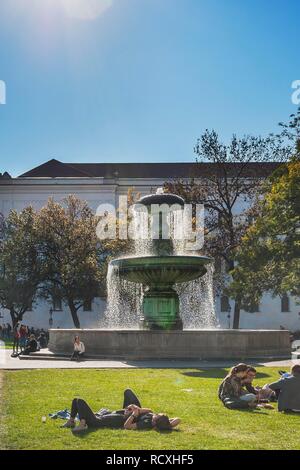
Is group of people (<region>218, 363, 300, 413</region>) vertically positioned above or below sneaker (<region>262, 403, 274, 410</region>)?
above

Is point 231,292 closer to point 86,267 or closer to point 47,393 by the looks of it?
point 86,267

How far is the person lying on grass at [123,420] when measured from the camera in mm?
8266

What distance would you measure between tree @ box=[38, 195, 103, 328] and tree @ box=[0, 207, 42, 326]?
71 centimetres

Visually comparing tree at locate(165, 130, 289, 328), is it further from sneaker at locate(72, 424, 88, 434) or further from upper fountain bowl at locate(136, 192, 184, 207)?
sneaker at locate(72, 424, 88, 434)

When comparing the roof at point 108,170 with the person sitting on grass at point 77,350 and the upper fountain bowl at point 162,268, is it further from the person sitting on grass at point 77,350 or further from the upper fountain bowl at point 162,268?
the person sitting on grass at point 77,350

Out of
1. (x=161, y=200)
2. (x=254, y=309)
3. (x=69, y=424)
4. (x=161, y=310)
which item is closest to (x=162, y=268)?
(x=161, y=310)

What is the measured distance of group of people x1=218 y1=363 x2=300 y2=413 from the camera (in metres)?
10.1

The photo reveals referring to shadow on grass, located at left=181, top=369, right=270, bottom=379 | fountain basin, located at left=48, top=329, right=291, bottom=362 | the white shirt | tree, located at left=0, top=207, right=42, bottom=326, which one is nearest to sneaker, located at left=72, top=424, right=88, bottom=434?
shadow on grass, located at left=181, top=369, right=270, bottom=379

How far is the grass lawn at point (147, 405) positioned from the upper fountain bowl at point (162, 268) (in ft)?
16.6

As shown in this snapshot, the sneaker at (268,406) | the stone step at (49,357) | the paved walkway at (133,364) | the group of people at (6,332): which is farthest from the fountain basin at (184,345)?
the group of people at (6,332)

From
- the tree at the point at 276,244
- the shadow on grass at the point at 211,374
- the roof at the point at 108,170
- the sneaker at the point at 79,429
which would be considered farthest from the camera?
the roof at the point at 108,170

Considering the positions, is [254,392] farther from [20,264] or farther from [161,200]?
[20,264]
